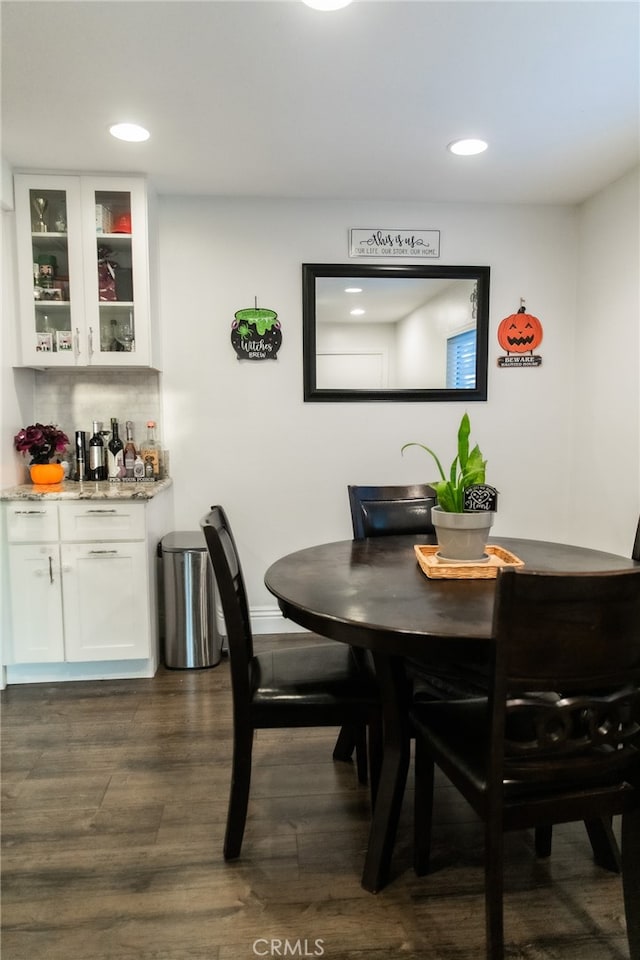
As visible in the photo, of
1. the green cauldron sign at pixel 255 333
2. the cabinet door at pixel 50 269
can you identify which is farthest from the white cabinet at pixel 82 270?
the green cauldron sign at pixel 255 333

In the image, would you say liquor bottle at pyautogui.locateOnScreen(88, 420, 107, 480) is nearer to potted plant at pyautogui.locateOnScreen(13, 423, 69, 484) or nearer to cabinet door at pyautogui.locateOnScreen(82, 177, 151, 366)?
potted plant at pyautogui.locateOnScreen(13, 423, 69, 484)

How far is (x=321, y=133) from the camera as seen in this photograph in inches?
101

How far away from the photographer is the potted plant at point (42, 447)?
3023 mm

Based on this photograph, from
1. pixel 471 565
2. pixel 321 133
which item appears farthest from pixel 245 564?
pixel 321 133

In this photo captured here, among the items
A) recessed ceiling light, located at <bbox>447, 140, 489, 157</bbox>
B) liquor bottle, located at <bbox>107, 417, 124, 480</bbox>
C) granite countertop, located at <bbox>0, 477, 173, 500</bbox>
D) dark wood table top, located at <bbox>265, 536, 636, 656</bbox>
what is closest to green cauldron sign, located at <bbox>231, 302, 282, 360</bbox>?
liquor bottle, located at <bbox>107, 417, 124, 480</bbox>

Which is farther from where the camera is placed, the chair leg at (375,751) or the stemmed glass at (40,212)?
the stemmed glass at (40,212)

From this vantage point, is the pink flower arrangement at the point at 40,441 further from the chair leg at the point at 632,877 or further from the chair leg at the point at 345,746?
the chair leg at the point at 632,877

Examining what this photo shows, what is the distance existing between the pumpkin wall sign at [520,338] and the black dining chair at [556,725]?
8.42ft

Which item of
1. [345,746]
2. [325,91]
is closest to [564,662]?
[345,746]

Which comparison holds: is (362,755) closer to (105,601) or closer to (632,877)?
(632,877)

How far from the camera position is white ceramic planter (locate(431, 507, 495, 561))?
176cm

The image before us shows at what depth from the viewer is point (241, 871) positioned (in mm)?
1648

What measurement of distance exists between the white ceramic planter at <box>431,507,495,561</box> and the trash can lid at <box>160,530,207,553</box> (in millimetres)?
1500

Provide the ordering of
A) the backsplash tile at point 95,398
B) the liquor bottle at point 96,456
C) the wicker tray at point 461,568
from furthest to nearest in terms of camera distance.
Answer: the backsplash tile at point 95,398, the liquor bottle at point 96,456, the wicker tray at point 461,568
